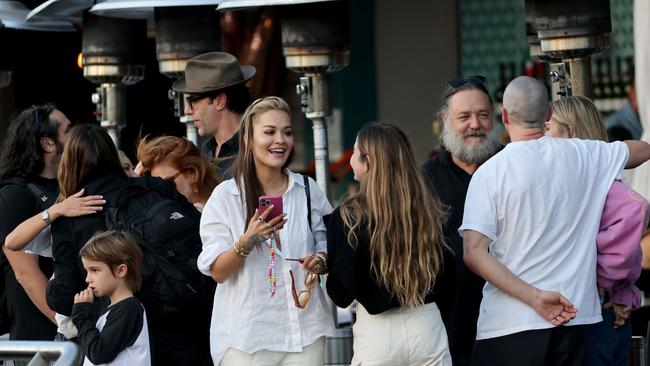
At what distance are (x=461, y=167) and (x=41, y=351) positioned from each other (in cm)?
275

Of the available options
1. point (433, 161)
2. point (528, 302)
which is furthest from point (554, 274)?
point (433, 161)

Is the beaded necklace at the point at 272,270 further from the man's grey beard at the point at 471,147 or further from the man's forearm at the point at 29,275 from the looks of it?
the man's forearm at the point at 29,275

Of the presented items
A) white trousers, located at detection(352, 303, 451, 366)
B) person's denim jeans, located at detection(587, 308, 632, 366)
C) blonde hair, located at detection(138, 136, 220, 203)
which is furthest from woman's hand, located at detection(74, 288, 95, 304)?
person's denim jeans, located at detection(587, 308, 632, 366)

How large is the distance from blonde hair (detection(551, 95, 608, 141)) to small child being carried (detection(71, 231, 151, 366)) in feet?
5.95

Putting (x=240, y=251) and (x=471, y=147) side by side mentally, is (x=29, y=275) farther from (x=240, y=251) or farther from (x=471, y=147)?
(x=471, y=147)

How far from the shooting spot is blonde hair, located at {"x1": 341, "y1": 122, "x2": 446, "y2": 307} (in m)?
5.28

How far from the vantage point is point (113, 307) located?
574 centimetres

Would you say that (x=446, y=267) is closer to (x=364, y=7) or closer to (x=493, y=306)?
(x=493, y=306)

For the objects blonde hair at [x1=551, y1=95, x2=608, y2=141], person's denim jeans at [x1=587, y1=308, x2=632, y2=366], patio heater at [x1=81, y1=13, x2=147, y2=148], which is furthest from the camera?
patio heater at [x1=81, y1=13, x2=147, y2=148]

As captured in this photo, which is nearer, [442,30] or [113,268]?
[113,268]

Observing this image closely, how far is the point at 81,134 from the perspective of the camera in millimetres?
5992

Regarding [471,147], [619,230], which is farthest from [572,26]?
[619,230]

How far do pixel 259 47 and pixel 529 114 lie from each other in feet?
24.1

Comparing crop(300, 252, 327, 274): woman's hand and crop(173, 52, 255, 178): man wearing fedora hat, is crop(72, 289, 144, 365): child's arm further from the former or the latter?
crop(173, 52, 255, 178): man wearing fedora hat
